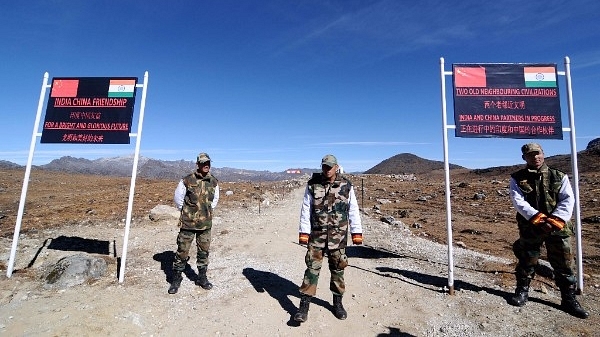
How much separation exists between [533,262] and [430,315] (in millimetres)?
1981

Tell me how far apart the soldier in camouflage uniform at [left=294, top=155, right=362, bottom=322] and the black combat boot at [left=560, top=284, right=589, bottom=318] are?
3.43 m

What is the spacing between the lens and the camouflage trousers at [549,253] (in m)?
5.18

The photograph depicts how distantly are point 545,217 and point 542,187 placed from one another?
0.52m

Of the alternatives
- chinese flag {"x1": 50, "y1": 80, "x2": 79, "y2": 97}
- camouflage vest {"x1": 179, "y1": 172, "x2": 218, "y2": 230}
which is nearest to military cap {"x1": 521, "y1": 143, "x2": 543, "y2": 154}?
camouflage vest {"x1": 179, "y1": 172, "x2": 218, "y2": 230}

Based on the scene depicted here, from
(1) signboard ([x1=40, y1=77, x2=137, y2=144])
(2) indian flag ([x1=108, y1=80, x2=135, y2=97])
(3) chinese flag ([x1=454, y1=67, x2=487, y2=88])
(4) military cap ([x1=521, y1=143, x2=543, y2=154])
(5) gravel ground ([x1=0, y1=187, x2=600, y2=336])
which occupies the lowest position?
(5) gravel ground ([x1=0, y1=187, x2=600, y2=336])

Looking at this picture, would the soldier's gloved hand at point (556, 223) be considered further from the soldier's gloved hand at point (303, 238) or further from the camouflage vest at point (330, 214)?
the soldier's gloved hand at point (303, 238)

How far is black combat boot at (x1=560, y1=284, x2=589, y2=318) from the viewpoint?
506 centimetres

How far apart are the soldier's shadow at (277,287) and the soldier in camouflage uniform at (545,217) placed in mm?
3544

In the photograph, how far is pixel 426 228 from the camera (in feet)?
45.0

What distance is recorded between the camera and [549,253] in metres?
5.39

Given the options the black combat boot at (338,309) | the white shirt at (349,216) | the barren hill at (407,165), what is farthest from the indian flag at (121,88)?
the barren hill at (407,165)

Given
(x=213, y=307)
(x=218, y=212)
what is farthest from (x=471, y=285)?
(x=218, y=212)

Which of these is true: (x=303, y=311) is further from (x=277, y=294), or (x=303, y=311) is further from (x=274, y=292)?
(x=274, y=292)

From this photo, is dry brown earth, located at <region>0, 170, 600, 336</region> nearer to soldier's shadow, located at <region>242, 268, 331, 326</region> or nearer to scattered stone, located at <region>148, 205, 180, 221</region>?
soldier's shadow, located at <region>242, 268, 331, 326</region>
